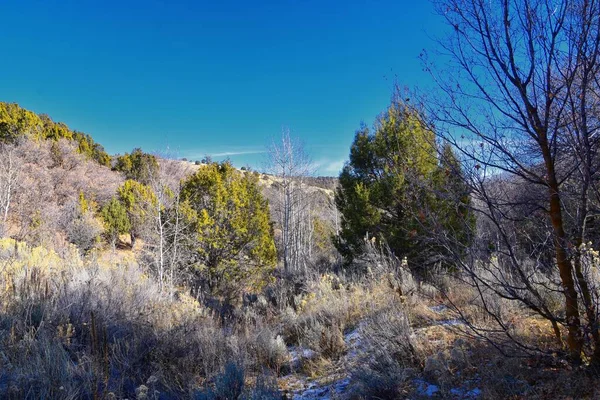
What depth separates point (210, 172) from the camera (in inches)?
401

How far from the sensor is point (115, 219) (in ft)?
58.8

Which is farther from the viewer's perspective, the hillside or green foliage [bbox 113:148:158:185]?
green foliage [bbox 113:148:158:185]

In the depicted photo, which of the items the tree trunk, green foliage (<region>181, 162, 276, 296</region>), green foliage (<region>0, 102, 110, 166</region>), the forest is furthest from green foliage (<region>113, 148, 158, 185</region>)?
the tree trunk

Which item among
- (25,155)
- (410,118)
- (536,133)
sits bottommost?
(536,133)

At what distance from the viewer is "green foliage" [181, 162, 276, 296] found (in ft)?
32.0

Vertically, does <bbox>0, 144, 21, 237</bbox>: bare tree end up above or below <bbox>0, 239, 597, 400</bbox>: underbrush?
above

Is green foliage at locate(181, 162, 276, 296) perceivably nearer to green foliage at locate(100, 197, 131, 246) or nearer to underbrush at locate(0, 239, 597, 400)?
underbrush at locate(0, 239, 597, 400)

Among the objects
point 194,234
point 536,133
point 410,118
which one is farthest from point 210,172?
point 536,133

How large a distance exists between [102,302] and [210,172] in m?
6.14

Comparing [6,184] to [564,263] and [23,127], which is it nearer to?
[23,127]

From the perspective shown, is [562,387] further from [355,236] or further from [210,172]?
[210,172]

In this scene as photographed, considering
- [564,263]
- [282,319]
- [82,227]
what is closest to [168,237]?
[282,319]

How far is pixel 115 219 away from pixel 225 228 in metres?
11.4

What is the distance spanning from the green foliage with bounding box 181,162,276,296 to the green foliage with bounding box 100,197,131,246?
10182mm
